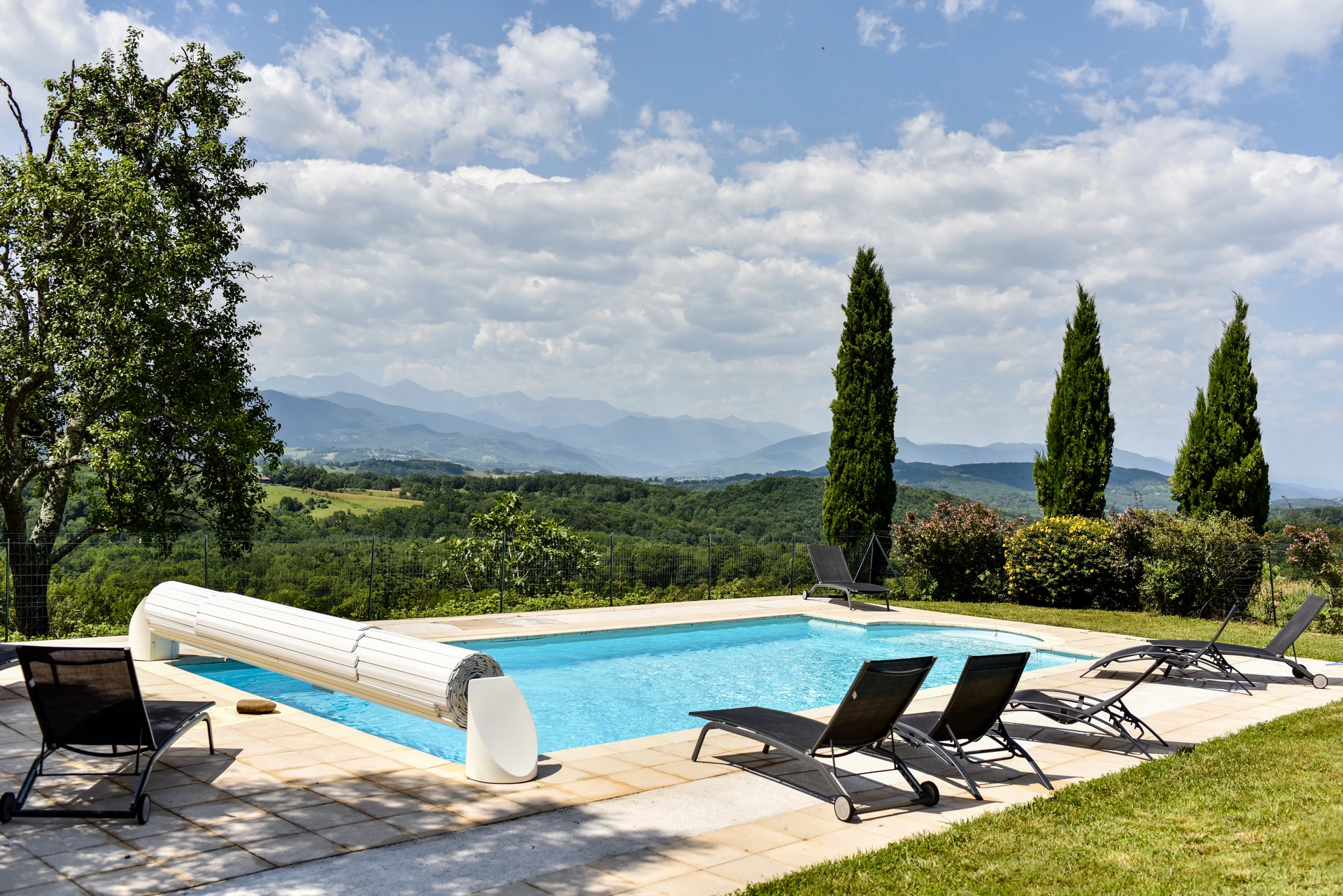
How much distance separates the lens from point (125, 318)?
11.2 meters

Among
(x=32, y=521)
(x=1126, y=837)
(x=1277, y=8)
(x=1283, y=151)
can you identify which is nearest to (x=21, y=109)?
(x=32, y=521)

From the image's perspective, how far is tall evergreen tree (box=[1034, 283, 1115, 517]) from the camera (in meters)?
17.1

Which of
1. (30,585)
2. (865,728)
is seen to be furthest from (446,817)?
(30,585)

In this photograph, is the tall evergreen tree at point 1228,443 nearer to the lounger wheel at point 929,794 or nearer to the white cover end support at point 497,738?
the lounger wheel at point 929,794

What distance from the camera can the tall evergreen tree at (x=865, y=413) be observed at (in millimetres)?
17328

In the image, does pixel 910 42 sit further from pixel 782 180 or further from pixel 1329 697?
pixel 1329 697

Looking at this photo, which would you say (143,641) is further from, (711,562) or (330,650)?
(711,562)

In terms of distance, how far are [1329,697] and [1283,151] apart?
13.8 m

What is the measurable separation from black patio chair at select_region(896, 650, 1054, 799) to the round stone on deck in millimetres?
4449

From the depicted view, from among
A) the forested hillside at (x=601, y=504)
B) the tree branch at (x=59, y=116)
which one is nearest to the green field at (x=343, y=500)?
the forested hillside at (x=601, y=504)

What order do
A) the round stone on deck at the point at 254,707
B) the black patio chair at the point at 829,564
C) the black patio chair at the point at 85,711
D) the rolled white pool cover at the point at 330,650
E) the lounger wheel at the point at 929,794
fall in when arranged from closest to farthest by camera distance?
the black patio chair at the point at 85,711
the lounger wheel at the point at 929,794
the rolled white pool cover at the point at 330,650
the round stone on deck at the point at 254,707
the black patio chair at the point at 829,564

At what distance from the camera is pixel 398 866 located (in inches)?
147

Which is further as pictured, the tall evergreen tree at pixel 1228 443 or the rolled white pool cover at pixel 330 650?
the tall evergreen tree at pixel 1228 443

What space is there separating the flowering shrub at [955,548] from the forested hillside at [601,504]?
2.48 metres
